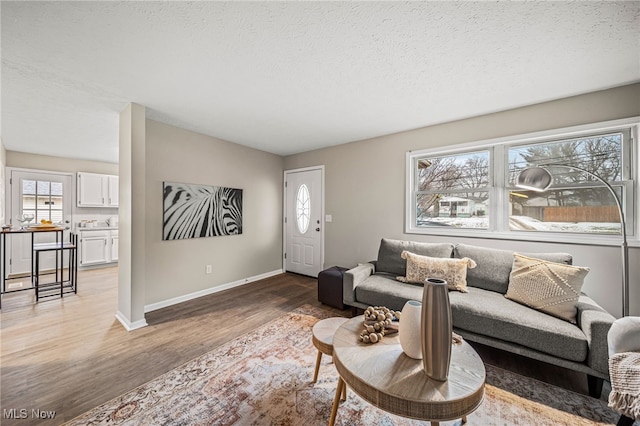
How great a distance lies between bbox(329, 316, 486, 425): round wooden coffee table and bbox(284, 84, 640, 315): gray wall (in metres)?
2.02

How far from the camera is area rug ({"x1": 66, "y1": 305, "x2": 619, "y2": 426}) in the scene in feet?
4.71

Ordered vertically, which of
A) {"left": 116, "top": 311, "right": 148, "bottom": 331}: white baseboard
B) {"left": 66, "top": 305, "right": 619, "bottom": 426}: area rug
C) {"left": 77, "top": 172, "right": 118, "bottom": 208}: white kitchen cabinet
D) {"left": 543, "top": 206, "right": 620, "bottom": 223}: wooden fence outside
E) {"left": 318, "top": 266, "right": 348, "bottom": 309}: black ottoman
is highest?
{"left": 77, "top": 172, "right": 118, "bottom": 208}: white kitchen cabinet

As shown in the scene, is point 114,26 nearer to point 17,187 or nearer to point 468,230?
point 468,230

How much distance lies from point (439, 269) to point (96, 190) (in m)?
6.83

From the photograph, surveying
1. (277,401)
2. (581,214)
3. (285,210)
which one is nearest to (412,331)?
(277,401)

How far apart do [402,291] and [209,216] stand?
2.87 meters

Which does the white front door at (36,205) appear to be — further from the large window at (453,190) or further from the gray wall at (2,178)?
the large window at (453,190)

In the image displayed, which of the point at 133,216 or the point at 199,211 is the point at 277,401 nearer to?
the point at 133,216

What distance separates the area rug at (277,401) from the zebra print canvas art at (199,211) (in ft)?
6.08

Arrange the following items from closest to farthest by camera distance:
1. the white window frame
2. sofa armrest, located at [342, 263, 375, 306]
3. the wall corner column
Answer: the white window frame, the wall corner column, sofa armrest, located at [342, 263, 375, 306]

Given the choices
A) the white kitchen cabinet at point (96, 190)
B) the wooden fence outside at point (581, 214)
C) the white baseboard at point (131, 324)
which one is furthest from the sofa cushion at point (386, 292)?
the white kitchen cabinet at point (96, 190)

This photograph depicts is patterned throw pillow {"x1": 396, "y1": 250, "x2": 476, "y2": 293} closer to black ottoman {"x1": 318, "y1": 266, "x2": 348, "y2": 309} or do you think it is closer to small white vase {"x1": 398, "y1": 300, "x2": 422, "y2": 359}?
black ottoman {"x1": 318, "y1": 266, "x2": 348, "y2": 309}

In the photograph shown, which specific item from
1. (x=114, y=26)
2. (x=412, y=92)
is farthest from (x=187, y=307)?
(x=412, y=92)

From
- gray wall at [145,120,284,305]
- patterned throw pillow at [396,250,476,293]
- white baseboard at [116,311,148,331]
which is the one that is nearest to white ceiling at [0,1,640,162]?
gray wall at [145,120,284,305]
